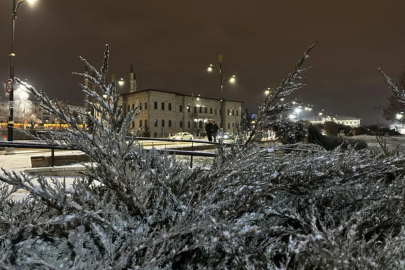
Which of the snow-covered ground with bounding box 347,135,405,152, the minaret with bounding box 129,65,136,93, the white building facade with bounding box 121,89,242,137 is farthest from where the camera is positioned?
the minaret with bounding box 129,65,136,93

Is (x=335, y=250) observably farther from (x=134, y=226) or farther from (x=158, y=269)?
(x=134, y=226)

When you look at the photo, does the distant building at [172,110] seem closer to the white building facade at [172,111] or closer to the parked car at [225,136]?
the white building facade at [172,111]

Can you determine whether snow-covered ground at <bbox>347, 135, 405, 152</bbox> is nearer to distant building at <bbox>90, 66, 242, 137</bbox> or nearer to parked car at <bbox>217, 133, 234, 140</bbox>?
parked car at <bbox>217, 133, 234, 140</bbox>

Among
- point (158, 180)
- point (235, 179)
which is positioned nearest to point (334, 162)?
point (235, 179)

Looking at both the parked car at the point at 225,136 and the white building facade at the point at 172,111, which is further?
the white building facade at the point at 172,111

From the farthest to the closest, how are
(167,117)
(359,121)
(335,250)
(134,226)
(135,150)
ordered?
(359,121) < (167,117) < (135,150) < (134,226) < (335,250)

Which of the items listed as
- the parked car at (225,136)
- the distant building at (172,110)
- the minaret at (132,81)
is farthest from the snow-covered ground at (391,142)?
the minaret at (132,81)

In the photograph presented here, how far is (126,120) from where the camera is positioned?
4.68 ft

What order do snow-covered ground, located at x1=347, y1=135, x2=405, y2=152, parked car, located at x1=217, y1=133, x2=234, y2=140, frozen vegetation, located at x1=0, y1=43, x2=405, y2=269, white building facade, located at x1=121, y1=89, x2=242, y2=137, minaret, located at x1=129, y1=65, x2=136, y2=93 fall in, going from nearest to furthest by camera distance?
frozen vegetation, located at x1=0, y1=43, x2=405, y2=269
parked car, located at x1=217, y1=133, x2=234, y2=140
snow-covered ground, located at x1=347, y1=135, x2=405, y2=152
white building facade, located at x1=121, y1=89, x2=242, y2=137
minaret, located at x1=129, y1=65, x2=136, y2=93

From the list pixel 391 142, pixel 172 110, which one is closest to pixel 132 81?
pixel 172 110

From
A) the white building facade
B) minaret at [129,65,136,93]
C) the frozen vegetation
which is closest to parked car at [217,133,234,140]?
the frozen vegetation

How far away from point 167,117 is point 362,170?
243 ft

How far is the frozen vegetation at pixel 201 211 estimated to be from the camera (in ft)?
3.03

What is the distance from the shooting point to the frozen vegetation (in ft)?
3.03
